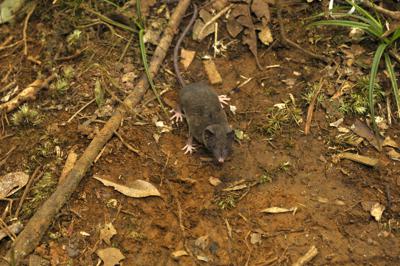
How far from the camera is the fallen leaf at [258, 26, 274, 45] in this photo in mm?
5785

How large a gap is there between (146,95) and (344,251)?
272 centimetres

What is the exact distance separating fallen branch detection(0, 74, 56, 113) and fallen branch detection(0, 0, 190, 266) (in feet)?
3.36

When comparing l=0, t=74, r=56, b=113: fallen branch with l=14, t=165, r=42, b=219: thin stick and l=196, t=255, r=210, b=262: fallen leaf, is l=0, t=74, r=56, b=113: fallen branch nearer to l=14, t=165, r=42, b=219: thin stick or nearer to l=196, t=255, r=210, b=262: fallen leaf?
l=14, t=165, r=42, b=219: thin stick

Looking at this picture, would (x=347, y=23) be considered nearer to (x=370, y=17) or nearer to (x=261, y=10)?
(x=370, y=17)

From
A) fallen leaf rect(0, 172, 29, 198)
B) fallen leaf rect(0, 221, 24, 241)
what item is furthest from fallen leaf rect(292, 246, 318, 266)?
fallen leaf rect(0, 172, 29, 198)

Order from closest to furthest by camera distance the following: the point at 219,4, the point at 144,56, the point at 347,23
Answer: the point at 347,23
the point at 144,56
the point at 219,4

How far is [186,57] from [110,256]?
2648 mm

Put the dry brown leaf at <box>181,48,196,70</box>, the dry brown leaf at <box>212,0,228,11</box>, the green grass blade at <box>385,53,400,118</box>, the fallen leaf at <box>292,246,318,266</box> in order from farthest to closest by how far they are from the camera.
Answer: the dry brown leaf at <box>212,0,228,11</box> < the dry brown leaf at <box>181,48,196,70</box> < the green grass blade at <box>385,53,400,118</box> < the fallen leaf at <box>292,246,318,266</box>

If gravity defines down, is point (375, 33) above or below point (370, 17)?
below

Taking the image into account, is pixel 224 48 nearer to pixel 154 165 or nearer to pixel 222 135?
pixel 222 135

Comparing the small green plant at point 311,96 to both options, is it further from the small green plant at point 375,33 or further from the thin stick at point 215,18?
the thin stick at point 215,18

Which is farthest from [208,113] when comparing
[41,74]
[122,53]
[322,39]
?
[41,74]

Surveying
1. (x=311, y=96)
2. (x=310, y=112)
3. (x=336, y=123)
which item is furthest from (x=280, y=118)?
(x=336, y=123)

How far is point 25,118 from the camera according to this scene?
17.3ft
